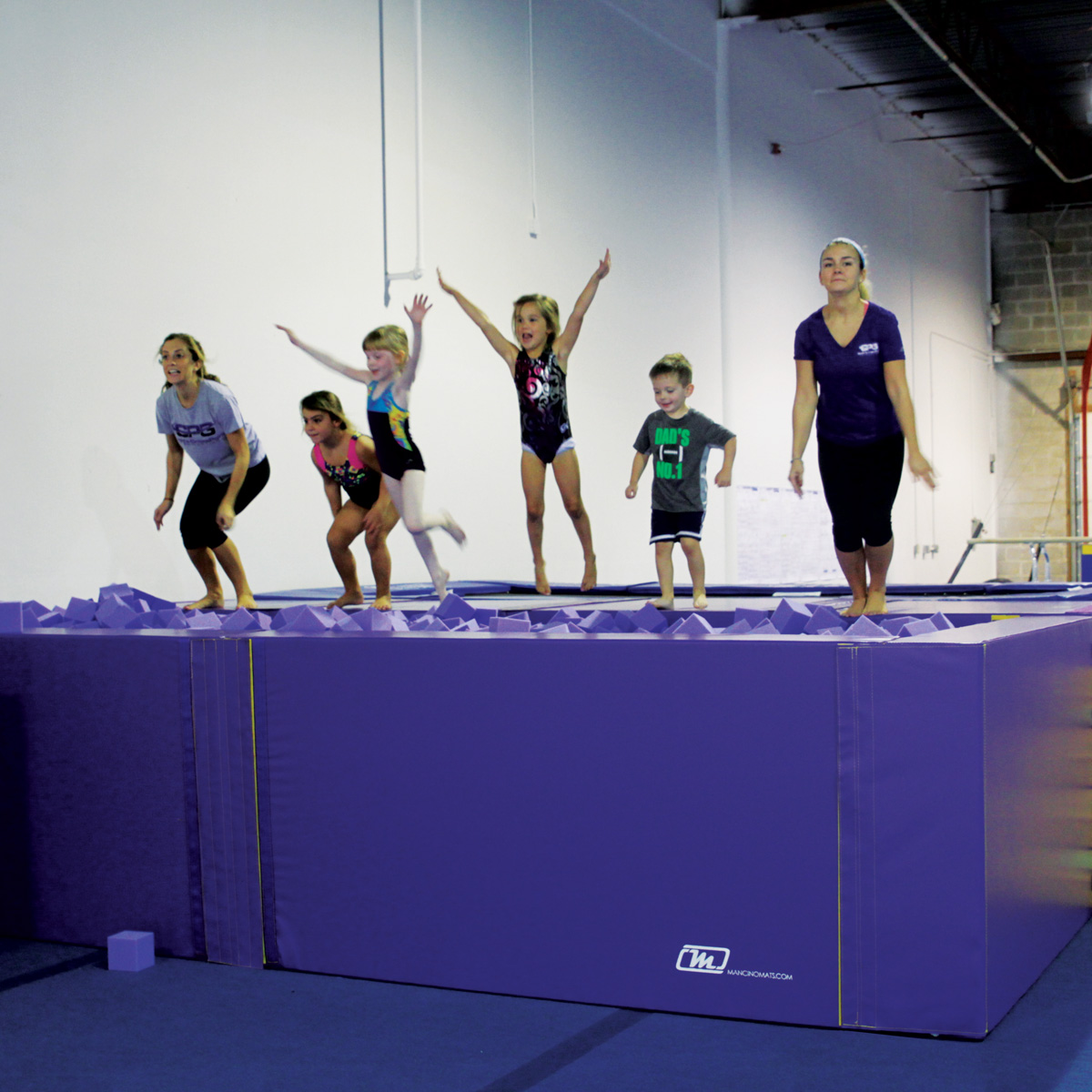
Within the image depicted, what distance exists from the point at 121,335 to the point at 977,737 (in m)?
4.08

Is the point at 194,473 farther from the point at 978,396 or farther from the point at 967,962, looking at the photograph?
the point at 978,396

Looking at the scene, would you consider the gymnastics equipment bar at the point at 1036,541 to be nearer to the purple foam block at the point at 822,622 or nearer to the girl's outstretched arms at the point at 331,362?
the girl's outstretched arms at the point at 331,362

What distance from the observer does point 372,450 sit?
14.5ft

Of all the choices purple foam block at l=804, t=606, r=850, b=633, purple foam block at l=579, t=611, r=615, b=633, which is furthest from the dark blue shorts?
purple foam block at l=579, t=611, r=615, b=633

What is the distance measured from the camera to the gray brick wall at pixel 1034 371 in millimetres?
15156

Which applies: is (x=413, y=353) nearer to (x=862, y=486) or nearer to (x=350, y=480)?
(x=350, y=480)

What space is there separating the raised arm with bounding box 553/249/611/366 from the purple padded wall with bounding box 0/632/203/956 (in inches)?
92.1

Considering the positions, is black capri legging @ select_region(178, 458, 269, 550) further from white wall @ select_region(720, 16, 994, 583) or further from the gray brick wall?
the gray brick wall

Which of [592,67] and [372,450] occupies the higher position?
[592,67]

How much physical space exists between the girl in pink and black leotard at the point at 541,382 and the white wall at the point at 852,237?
457 cm

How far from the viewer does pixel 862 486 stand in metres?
3.79

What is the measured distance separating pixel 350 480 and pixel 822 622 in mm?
1895

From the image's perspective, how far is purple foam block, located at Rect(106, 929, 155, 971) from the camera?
2.67 metres

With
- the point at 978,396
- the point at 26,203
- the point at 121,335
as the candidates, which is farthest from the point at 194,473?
the point at 978,396
